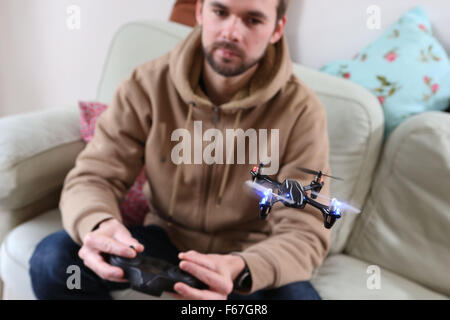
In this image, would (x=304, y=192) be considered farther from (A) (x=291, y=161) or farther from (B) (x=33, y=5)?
(B) (x=33, y=5)

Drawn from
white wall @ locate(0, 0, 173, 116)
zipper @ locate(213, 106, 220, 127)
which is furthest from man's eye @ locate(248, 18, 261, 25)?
white wall @ locate(0, 0, 173, 116)

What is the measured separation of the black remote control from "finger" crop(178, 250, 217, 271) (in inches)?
0.5

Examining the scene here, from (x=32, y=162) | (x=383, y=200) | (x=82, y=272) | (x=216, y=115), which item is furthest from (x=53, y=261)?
(x=383, y=200)

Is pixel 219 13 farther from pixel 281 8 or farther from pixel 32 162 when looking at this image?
pixel 32 162

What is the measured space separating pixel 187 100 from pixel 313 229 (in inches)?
7.7

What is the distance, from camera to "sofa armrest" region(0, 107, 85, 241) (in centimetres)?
64

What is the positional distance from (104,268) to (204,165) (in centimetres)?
13

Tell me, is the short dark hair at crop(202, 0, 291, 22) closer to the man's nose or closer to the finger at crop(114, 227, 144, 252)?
the man's nose

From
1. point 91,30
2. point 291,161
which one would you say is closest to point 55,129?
point 91,30

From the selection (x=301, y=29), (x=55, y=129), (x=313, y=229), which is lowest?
(x=55, y=129)

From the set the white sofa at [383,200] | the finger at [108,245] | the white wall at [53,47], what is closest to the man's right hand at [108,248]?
the finger at [108,245]

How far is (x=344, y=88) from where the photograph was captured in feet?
1.38

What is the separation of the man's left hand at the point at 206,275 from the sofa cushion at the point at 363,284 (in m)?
0.10

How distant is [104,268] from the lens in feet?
1.11
